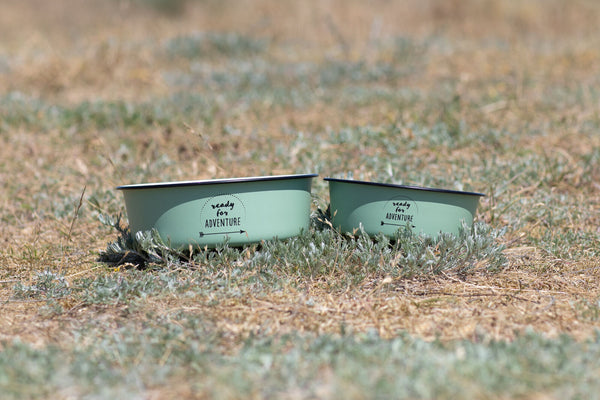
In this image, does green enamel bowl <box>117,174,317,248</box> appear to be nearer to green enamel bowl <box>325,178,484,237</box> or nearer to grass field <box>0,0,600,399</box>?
grass field <box>0,0,600,399</box>

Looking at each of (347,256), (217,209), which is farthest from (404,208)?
(217,209)

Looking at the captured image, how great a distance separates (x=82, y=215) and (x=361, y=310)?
248 cm

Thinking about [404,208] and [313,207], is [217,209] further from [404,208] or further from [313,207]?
[313,207]

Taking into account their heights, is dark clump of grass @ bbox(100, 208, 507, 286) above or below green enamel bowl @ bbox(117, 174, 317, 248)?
below

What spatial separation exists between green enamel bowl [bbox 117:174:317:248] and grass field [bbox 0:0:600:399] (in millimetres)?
102

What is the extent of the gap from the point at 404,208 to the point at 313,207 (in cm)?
99

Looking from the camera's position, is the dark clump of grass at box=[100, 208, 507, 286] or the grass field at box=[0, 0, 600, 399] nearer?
the grass field at box=[0, 0, 600, 399]

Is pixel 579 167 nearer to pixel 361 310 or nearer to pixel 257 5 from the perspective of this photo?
pixel 361 310

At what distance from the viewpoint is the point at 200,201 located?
10.5ft

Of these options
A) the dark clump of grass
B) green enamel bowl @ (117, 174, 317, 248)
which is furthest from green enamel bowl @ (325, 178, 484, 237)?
green enamel bowl @ (117, 174, 317, 248)

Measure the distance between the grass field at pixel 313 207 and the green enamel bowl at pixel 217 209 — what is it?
10 centimetres

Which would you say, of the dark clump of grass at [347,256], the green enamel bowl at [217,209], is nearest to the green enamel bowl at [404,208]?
the dark clump of grass at [347,256]

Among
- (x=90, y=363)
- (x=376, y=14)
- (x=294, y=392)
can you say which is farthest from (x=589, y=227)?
(x=376, y=14)

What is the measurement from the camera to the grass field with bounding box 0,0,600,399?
7.29 ft
